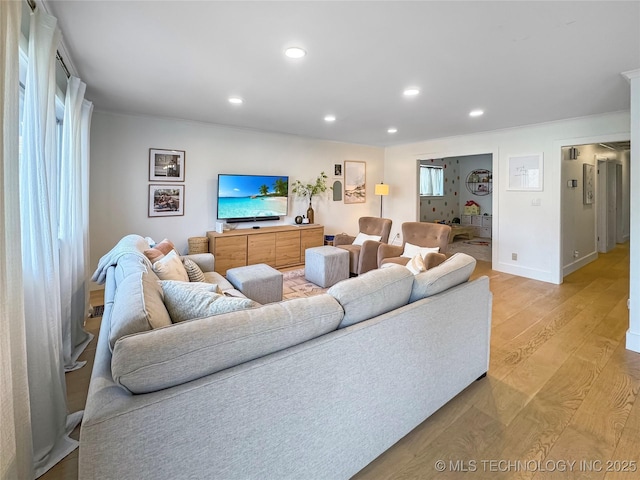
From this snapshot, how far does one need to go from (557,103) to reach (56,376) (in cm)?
504

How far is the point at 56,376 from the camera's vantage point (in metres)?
1.65

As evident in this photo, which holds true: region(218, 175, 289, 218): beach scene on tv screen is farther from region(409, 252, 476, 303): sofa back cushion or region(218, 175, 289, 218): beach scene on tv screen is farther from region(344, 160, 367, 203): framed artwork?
region(409, 252, 476, 303): sofa back cushion

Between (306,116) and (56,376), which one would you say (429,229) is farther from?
(56,376)

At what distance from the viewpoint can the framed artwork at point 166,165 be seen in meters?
4.40

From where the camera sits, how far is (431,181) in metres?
8.80

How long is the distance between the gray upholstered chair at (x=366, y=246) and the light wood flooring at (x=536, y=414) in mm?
1817

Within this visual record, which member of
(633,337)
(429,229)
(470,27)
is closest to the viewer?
(470,27)

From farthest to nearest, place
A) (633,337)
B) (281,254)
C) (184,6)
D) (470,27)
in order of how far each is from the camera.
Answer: (281,254) → (633,337) → (470,27) → (184,6)

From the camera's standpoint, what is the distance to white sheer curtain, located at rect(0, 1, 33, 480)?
3.55ft

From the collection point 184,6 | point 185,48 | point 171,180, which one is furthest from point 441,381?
point 171,180

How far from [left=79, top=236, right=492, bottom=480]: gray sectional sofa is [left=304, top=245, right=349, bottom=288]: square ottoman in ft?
8.09

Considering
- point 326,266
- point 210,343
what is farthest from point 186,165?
point 210,343

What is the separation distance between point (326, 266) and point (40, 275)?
306 centimetres

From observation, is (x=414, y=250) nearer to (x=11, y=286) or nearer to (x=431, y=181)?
(x=11, y=286)
